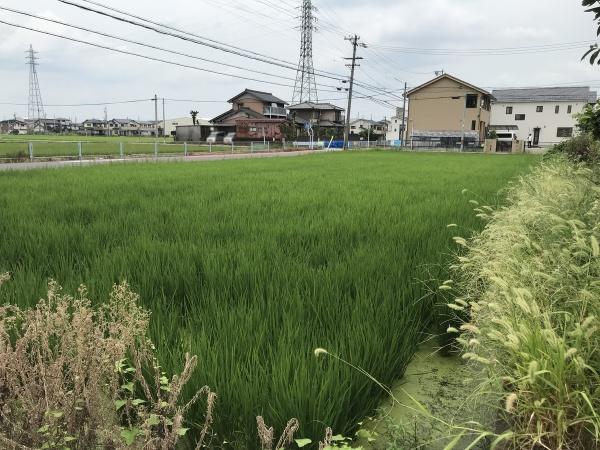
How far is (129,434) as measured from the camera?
4.81ft

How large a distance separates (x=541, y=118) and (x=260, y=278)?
55.3 metres

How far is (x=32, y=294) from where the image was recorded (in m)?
2.72

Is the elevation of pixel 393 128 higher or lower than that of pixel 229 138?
higher

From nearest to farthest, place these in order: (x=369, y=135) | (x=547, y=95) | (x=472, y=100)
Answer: (x=472, y=100) → (x=547, y=95) → (x=369, y=135)

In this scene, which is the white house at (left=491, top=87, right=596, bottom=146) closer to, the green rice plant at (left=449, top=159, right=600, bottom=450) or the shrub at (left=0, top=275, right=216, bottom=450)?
the green rice plant at (left=449, top=159, right=600, bottom=450)

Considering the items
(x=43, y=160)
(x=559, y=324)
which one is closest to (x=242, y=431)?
(x=559, y=324)

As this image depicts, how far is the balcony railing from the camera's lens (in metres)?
55.0

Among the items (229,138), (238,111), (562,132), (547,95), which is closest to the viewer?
(229,138)

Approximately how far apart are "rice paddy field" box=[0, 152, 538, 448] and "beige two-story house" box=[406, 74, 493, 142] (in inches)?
1613

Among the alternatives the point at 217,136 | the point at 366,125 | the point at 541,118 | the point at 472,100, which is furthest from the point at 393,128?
the point at 217,136

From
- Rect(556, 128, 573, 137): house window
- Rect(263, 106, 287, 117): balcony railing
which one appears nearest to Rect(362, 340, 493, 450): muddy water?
Rect(263, 106, 287, 117): balcony railing

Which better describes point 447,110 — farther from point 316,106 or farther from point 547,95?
point 316,106

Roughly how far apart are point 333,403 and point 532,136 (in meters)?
55.9

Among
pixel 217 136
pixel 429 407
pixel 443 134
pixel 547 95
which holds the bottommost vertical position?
pixel 429 407
